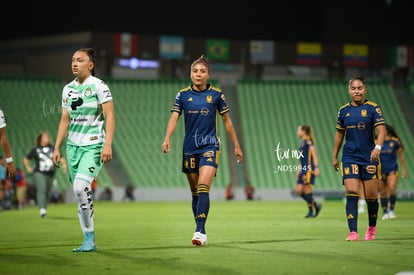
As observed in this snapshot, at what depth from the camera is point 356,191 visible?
13.1 meters

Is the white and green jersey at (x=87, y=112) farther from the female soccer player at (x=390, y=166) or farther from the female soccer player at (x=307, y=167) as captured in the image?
the female soccer player at (x=390, y=166)

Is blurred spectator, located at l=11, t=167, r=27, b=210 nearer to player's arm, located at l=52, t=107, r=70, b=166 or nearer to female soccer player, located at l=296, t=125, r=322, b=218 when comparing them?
female soccer player, located at l=296, t=125, r=322, b=218

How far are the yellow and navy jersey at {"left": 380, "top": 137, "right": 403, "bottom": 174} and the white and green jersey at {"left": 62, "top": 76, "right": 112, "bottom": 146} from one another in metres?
12.8

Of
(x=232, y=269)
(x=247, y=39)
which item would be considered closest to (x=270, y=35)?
(x=247, y=39)

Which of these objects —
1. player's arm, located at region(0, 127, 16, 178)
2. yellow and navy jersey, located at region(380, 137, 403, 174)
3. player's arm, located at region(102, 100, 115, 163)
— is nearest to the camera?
player's arm, located at region(102, 100, 115, 163)

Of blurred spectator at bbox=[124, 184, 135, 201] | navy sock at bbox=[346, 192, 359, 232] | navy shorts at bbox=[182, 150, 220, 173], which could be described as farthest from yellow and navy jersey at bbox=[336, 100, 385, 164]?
blurred spectator at bbox=[124, 184, 135, 201]

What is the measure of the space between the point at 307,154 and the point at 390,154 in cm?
217

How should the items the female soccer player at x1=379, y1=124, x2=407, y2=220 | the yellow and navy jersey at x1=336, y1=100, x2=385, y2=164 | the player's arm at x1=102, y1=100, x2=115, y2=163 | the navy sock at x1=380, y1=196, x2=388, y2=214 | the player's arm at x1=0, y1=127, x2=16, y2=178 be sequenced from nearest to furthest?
1. the player's arm at x1=102, y1=100, x2=115, y2=163
2. the player's arm at x1=0, y1=127, x2=16, y2=178
3. the yellow and navy jersey at x1=336, y1=100, x2=385, y2=164
4. the navy sock at x1=380, y1=196, x2=388, y2=214
5. the female soccer player at x1=379, y1=124, x2=407, y2=220

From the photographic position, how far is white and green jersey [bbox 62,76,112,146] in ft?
35.7

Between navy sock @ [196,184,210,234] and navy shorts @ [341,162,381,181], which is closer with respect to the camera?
navy sock @ [196,184,210,234]

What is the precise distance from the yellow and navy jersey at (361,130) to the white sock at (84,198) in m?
4.35

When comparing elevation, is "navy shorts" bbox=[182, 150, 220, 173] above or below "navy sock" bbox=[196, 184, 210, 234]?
above

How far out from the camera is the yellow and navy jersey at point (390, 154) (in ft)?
73.3

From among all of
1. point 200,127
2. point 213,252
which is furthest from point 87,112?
point 213,252
